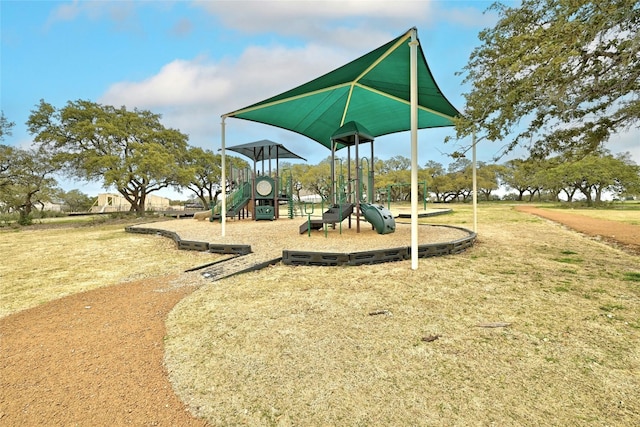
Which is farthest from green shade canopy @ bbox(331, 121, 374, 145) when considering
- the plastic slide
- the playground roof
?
the playground roof

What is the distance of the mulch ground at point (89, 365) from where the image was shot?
1750mm

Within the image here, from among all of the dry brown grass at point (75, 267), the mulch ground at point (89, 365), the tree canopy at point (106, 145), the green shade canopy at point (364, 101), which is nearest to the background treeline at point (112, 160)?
the tree canopy at point (106, 145)

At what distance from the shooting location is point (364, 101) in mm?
8484

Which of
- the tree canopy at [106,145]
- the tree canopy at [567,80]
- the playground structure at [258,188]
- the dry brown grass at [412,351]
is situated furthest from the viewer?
the tree canopy at [106,145]

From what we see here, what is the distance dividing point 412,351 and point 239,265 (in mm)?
3537

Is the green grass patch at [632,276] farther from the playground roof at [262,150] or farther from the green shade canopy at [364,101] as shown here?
the playground roof at [262,150]

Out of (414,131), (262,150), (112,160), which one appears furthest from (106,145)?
(414,131)

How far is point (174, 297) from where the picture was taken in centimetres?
376

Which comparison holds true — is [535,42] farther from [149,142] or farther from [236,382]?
[149,142]

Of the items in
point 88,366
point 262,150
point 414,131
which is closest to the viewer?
point 88,366

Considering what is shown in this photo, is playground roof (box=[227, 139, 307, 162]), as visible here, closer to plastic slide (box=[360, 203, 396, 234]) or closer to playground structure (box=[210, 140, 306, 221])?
playground structure (box=[210, 140, 306, 221])

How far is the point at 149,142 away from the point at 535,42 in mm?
23075

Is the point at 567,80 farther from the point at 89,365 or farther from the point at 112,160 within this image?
the point at 112,160

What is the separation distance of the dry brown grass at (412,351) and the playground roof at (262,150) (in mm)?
11079
